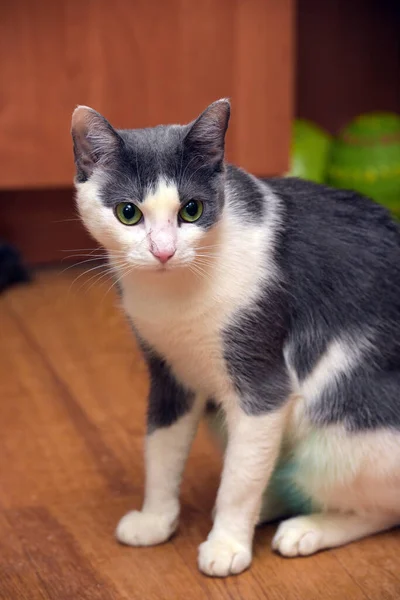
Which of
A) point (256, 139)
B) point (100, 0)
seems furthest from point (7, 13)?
point (256, 139)

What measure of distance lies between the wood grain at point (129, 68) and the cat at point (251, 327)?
2.99 ft

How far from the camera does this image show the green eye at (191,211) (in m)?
1.16

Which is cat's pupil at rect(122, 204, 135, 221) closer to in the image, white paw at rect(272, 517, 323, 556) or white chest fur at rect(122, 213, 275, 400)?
white chest fur at rect(122, 213, 275, 400)

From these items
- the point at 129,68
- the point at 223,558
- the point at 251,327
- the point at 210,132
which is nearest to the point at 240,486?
the point at 223,558

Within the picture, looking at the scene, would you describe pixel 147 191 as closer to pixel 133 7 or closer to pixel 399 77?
pixel 133 7

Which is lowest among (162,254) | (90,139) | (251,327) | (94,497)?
(94,497)

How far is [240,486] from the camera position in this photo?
4.14ft

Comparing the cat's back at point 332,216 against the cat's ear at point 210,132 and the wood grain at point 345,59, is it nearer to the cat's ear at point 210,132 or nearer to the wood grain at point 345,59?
the cat's ear at point 210,132

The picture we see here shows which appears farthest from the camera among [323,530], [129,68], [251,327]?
[129,68]

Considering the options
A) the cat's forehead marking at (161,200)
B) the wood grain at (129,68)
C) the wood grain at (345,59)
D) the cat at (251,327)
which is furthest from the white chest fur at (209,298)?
the wood grain at (345,59)

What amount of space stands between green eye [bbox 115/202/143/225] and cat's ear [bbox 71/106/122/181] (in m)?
0.07

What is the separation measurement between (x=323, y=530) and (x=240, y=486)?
0.54 ft

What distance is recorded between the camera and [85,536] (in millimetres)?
1385

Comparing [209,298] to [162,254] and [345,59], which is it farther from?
[345,59]
